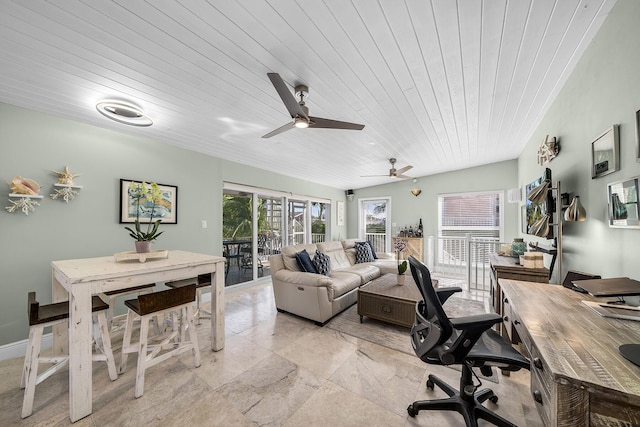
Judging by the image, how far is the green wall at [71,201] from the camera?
2.26m

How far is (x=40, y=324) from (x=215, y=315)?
117cm

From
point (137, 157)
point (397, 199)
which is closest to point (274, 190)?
point (137, 157)

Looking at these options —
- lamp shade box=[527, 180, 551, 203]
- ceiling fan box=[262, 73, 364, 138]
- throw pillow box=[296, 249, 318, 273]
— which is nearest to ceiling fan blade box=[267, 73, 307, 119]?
ceiling fan box=[262, 73, 364, 138]

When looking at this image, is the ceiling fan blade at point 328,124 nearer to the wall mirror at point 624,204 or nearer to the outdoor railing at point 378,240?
the wall mirror at point 624,204

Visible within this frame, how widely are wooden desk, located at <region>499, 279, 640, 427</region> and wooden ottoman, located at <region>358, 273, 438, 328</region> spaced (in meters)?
1.47

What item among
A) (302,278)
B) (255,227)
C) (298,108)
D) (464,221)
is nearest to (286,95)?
(298,108)

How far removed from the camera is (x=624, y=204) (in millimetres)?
1378

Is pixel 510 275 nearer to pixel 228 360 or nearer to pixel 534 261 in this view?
pixel 534 261

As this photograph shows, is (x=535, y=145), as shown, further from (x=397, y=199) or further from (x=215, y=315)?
(x=215, y=315)

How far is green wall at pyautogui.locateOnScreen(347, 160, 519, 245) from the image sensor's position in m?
5.23

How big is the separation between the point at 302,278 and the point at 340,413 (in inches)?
62.4

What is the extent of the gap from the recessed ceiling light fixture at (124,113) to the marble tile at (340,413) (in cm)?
303

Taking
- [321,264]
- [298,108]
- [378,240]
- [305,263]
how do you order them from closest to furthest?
[298,108] → [305,263] → [321,264] → [378,240]

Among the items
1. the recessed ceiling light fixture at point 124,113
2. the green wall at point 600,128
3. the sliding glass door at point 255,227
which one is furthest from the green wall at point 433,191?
the recessed ceiling light fixture at point 124,113
